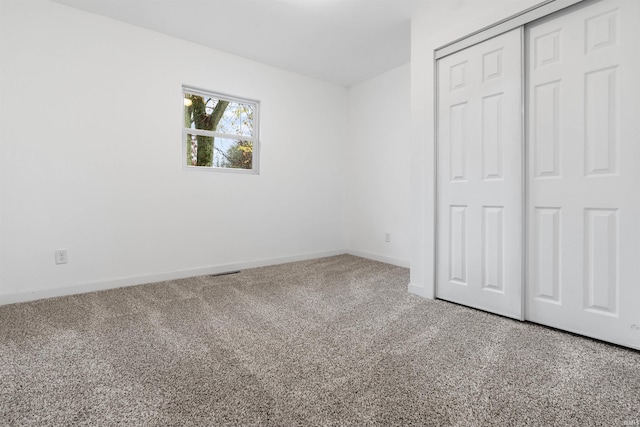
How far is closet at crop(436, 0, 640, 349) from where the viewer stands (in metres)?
1.75

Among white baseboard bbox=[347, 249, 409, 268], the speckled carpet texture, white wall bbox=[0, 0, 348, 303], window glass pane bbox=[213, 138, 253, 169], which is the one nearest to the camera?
the speckled carpet texture

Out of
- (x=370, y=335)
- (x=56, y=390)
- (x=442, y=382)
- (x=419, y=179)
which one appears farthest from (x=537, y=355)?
(x=56, y=390)

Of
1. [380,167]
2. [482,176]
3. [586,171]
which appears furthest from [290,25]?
[586,171]

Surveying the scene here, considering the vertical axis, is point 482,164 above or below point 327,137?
below

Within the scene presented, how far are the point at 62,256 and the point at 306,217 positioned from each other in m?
2.62

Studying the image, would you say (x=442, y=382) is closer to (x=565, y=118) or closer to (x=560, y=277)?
(x=560, y=277)

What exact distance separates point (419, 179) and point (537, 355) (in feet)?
5.01

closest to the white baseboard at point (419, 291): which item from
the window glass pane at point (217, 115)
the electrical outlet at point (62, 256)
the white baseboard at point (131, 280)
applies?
the white baseboard at point (131, 280)

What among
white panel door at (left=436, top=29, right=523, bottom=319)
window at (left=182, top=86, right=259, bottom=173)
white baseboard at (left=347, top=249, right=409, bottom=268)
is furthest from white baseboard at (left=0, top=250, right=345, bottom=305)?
white panel door at (left=436, top=29, right=523, bottom=319)

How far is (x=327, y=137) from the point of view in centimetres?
452

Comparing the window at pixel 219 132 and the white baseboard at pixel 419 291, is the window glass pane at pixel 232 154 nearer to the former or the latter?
the window at pixel 219 132

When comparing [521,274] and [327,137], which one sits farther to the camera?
[327,137]

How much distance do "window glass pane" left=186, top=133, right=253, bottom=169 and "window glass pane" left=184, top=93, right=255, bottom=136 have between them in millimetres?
120

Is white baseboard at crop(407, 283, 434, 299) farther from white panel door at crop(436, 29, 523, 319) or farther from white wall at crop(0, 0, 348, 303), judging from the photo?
white wall at crop(0, 0, 348, 303)
